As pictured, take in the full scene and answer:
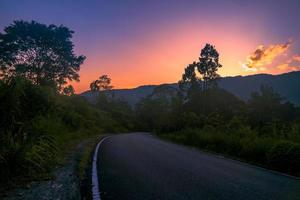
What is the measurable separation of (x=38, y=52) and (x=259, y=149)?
29.6 metres

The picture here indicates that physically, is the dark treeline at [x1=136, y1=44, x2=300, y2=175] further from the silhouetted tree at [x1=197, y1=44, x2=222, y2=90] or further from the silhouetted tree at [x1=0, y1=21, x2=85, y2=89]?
the silhouetted tree at [x1=0, y1=21, x2=85, y2=89]

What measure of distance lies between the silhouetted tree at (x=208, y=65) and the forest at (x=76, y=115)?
18 cm

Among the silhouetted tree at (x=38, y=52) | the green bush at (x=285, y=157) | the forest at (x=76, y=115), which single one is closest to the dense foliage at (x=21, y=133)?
the forest at (x=76, y=115)

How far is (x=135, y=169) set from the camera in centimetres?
894

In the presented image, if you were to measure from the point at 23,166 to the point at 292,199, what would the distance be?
20.7 ft

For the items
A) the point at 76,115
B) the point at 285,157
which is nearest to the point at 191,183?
the point at 285,157

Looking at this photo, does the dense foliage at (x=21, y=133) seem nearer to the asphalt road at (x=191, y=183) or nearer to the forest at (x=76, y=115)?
the forest at (x=76, y=115)

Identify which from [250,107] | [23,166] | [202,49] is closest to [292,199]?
[23,166]

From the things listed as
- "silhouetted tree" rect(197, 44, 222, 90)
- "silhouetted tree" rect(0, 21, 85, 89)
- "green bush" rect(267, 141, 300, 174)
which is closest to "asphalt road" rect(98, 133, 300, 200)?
"green bush" rect(267, 141, 300, 174)

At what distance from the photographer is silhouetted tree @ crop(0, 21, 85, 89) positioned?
3356 centimetres

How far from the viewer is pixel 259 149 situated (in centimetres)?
1220

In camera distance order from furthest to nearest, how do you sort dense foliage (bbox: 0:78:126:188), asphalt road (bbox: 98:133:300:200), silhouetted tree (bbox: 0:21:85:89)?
A: silhouetted tree (bbox: 0:21:85:89)
dense foliage (bbox: 0:78:126:188)
asphalt road (bbox: 98:133:300:200)

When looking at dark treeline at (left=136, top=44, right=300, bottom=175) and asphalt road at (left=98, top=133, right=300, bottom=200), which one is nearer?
asphalt road at (left=98, top=133, right=300, bottom=200)

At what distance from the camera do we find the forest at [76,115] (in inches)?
359
